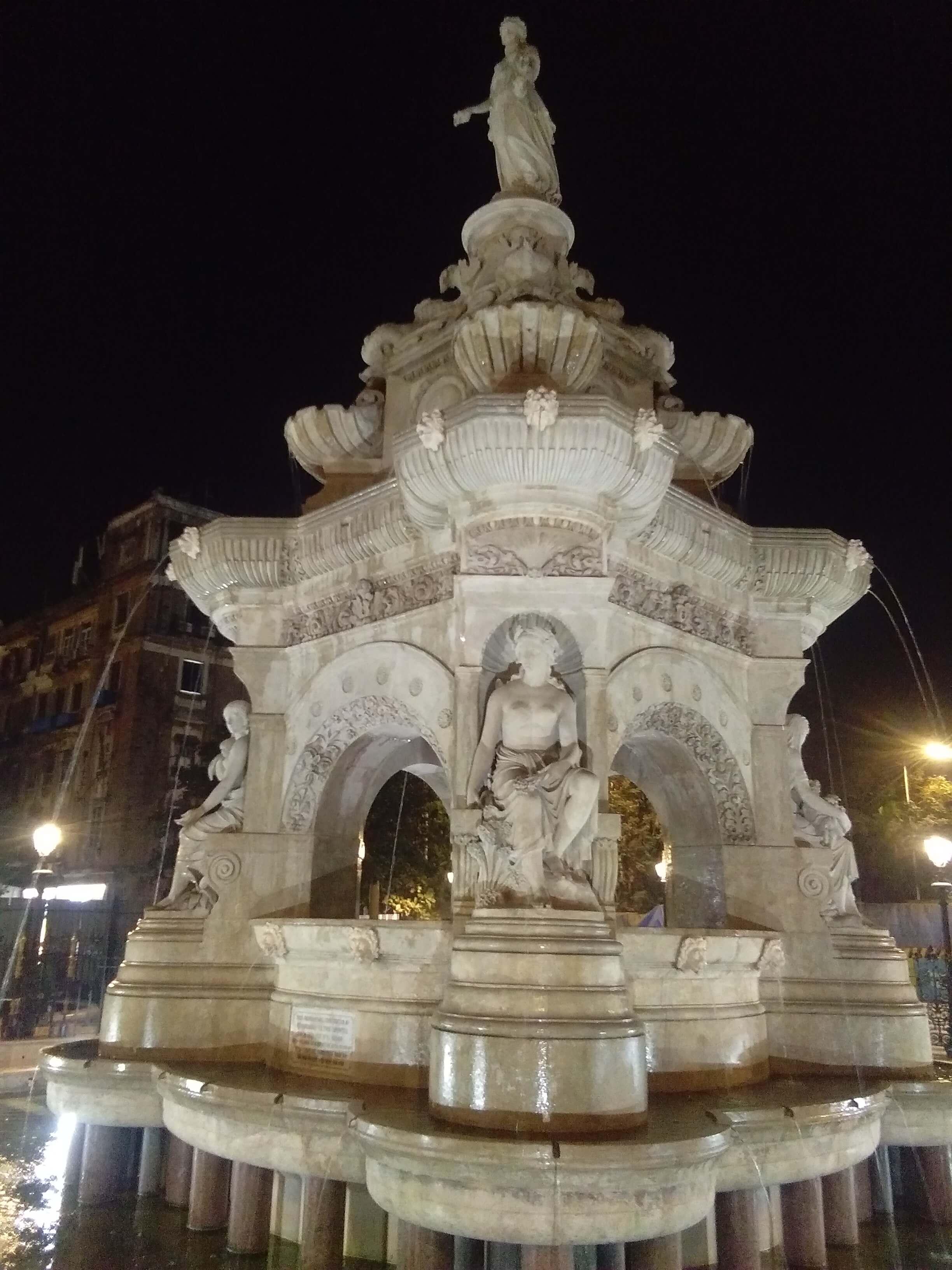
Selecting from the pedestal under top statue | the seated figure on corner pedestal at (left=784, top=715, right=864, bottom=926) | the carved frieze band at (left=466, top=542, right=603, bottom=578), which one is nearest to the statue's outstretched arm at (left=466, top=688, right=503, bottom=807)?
the carved frieze band at (left=466, top=542, right=603, bottom=578)

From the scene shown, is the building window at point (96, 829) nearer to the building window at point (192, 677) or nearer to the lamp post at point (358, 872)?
the building window at point (192, 677)

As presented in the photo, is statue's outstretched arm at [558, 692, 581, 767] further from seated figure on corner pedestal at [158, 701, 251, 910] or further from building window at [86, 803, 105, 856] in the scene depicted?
building window at [86, 803, 105, 856]

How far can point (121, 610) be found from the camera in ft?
140

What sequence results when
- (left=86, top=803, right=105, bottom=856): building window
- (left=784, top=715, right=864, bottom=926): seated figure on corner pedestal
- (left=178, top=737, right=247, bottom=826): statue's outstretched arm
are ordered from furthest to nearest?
(left=86, top=803, right=105, bottom=856): building window < (left=178, top=737, right=247, bottom=826): statue's outstretched arm < (left=784, top=715, right=864, bottom=926): seated figure on corner pedestal

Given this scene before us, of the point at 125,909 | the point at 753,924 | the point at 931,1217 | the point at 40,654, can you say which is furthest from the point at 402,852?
the point at 40,654

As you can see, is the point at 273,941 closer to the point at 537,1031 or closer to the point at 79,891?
the point at 537,1031

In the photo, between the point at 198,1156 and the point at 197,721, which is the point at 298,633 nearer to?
the point at 198,1156

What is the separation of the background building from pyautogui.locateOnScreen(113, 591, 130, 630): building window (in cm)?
6

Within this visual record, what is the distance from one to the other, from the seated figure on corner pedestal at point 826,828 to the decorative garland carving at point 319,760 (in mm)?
3508

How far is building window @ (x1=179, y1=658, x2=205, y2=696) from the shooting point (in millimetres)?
39938

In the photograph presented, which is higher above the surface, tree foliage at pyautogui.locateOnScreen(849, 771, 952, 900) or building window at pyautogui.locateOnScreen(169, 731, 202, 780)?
building window at pyautogui.locateOnScreen(169, 731, 202, 780)

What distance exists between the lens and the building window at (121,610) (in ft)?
139

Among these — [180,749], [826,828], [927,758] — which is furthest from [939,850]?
[180,749]

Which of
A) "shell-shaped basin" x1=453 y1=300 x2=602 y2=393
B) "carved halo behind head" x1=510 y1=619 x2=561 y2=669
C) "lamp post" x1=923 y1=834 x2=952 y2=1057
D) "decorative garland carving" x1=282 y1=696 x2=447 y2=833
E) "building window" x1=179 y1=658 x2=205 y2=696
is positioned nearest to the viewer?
"carved halo behind head" x1=510 y1=619 x2=561 y2=669
